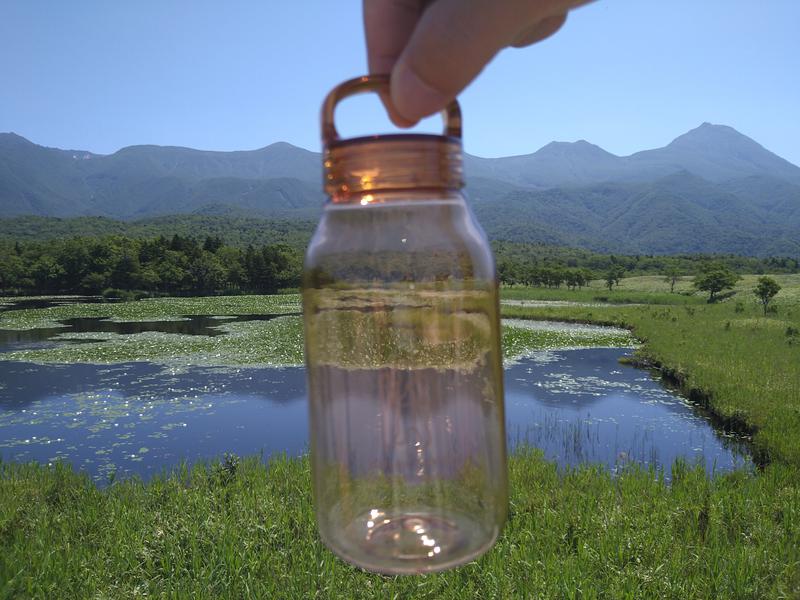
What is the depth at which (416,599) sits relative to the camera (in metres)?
4.37

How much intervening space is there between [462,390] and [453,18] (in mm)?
536

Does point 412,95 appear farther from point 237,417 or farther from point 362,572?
point 237,417

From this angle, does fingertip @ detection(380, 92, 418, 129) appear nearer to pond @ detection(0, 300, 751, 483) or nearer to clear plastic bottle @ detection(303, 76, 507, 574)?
clear plastic bottle @ detection(303, 76, 507, 574)

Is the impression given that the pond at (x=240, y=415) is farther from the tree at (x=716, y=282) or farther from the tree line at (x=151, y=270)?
the tree line at (x=151, y=270)

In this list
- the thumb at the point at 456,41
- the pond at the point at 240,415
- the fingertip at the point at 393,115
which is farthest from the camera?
the pond at the point at 240,415

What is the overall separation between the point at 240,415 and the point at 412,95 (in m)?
12.5

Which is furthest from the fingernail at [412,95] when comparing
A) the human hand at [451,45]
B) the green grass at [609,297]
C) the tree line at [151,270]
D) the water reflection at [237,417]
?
the tree line at [151,270]

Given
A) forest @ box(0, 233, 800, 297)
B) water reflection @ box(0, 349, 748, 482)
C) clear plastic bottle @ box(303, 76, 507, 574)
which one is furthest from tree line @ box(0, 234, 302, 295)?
clear plastic bottle @ box(303, 76, 507, 574)

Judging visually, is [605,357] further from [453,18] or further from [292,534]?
[453,18]

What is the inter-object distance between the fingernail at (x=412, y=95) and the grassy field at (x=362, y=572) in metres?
4.36

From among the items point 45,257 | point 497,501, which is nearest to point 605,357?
point 497,501

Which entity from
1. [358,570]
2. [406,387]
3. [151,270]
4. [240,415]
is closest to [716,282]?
[240,415]

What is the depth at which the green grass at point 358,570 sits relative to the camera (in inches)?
179

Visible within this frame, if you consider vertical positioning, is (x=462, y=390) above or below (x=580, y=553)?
above
